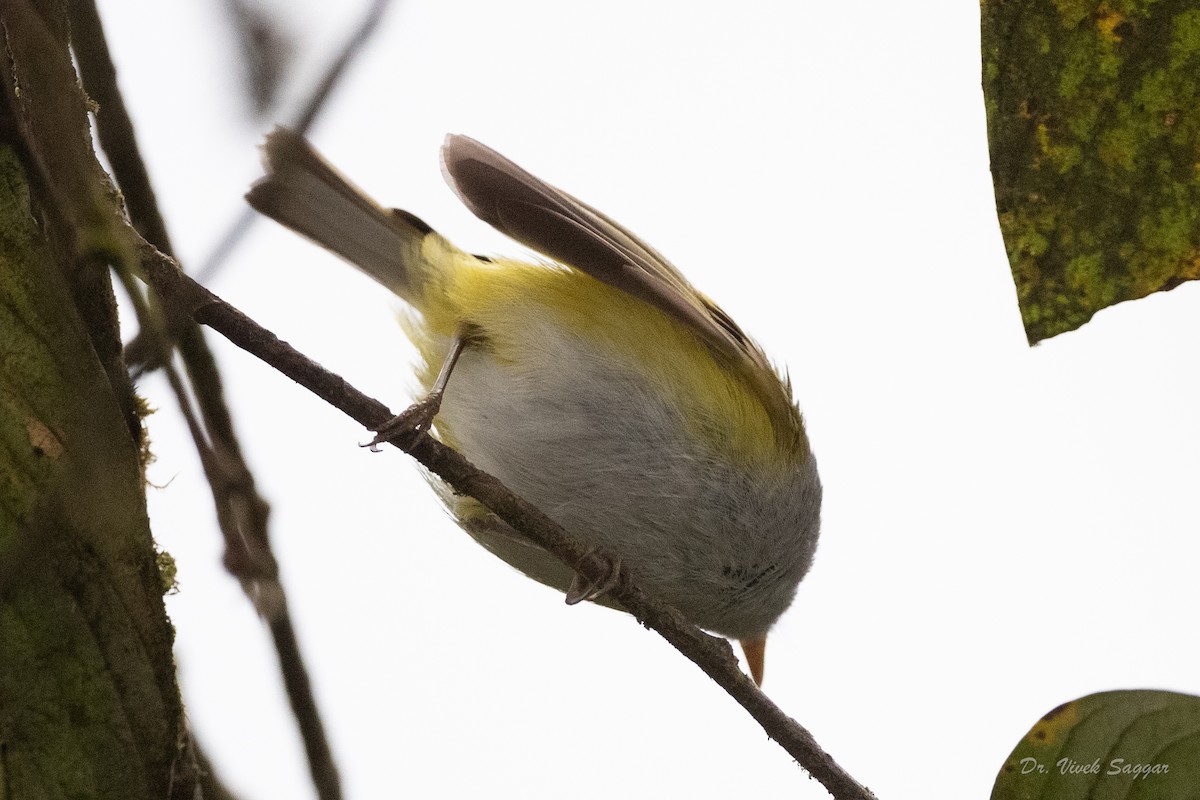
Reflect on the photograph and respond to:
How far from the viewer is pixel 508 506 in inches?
85.3

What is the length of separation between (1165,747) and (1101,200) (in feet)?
2.36

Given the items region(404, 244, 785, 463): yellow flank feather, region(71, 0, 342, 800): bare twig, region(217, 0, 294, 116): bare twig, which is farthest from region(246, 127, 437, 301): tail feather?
region(217, 0, 294, 116): bare twig

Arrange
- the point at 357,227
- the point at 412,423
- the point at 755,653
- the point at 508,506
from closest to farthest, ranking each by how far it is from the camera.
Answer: the point at 508,506 < the point at 412,423 < the point at 755,653 < the point at 357,227

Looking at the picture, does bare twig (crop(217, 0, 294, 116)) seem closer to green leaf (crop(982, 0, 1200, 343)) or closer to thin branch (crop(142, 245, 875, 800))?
thin branch (crop(142, 245, 875, 800))

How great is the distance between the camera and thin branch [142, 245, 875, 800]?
1718mm

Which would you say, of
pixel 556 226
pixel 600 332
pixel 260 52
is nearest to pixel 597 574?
pixel 600 332

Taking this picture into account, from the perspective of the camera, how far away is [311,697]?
174 centimetres

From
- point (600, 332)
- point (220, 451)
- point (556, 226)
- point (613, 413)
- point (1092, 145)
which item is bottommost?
point (220, 451)

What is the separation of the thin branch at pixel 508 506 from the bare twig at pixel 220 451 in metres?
0.06

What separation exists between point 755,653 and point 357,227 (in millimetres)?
1789

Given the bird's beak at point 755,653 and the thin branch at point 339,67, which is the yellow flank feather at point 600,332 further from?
the thin branch at point 339,67

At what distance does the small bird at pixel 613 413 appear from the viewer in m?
2.89

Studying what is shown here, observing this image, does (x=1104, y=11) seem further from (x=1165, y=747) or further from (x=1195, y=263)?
(x=1165, y=747)

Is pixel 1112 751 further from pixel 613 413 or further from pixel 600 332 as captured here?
pixel 600 332
